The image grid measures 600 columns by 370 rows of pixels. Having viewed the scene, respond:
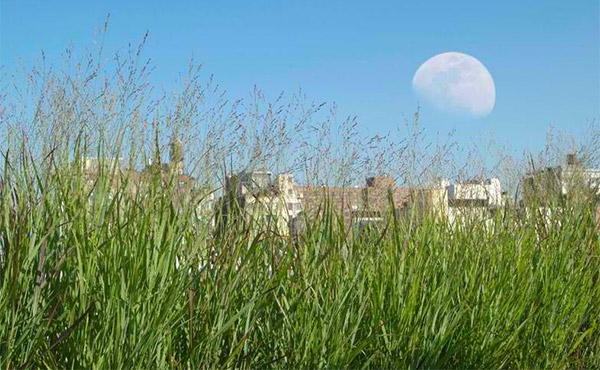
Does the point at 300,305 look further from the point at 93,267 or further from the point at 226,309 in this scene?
the point at 93,267

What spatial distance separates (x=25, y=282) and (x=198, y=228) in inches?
22.5

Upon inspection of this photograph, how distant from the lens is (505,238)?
3389 mm

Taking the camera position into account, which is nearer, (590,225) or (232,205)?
(232,205)

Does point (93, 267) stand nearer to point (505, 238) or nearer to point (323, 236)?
point (323, 236)

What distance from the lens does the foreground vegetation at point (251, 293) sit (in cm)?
193

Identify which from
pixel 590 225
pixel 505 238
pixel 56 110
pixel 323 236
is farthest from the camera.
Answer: pixel 590 225

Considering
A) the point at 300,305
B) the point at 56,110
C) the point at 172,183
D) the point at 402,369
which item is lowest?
the point at 402,369

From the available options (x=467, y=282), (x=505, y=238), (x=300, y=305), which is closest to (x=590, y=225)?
(x=505, y=238)

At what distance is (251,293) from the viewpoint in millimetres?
2422

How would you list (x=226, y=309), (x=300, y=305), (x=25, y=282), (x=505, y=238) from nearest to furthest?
(x=25, y=282), (x=226, y=309), (x=300, y=305), (x=505, y=238)

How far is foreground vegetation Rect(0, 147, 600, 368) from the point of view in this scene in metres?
1.93

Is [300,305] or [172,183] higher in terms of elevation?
[172,183]

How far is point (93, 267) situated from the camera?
1.98 meters

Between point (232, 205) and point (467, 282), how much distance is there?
0.90 metres
